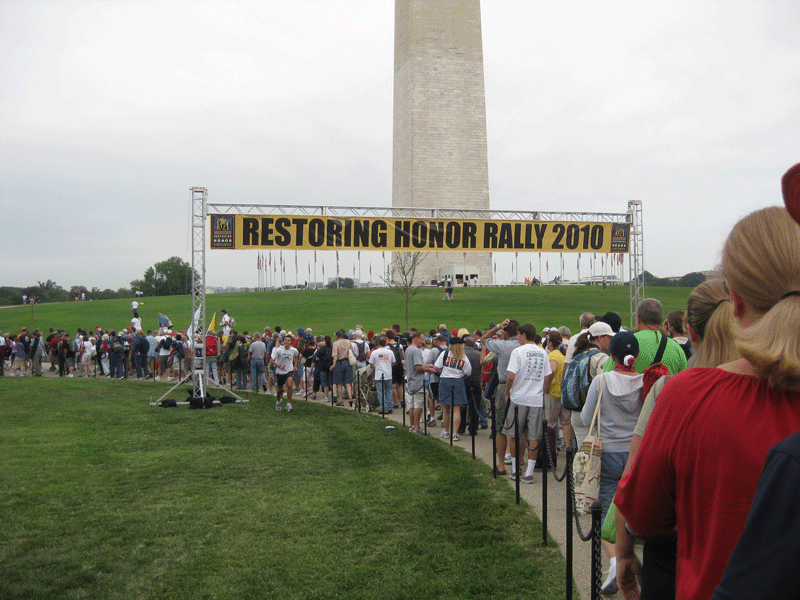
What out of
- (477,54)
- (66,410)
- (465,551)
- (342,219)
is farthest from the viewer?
(477,54)

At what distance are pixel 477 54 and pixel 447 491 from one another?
50297 millimetres

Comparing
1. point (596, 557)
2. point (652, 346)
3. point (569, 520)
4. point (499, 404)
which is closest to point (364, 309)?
point (499, 404)

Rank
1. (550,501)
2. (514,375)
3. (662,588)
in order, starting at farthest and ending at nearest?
(514,375) → (550,501) → (662,588)

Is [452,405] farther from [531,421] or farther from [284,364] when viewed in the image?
[284,364]

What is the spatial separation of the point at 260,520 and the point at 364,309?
3757cm

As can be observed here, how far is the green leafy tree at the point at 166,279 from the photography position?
335 ft

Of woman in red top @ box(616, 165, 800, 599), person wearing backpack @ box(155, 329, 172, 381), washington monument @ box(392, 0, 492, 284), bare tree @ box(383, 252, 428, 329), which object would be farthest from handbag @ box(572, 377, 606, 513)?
washington monument @ box(392, 0, 492, 284)

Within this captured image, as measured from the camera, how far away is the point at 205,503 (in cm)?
775

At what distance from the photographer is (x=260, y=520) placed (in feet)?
23.1

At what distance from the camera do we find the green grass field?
38281 mm

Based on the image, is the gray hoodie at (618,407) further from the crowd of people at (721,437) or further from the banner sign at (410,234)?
the banner sign at (410,234)

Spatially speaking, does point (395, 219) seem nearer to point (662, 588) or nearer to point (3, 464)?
point (3, 464)

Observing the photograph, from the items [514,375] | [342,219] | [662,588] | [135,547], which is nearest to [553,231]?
[342,219]

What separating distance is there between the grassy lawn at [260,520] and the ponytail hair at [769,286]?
401 centimetres
